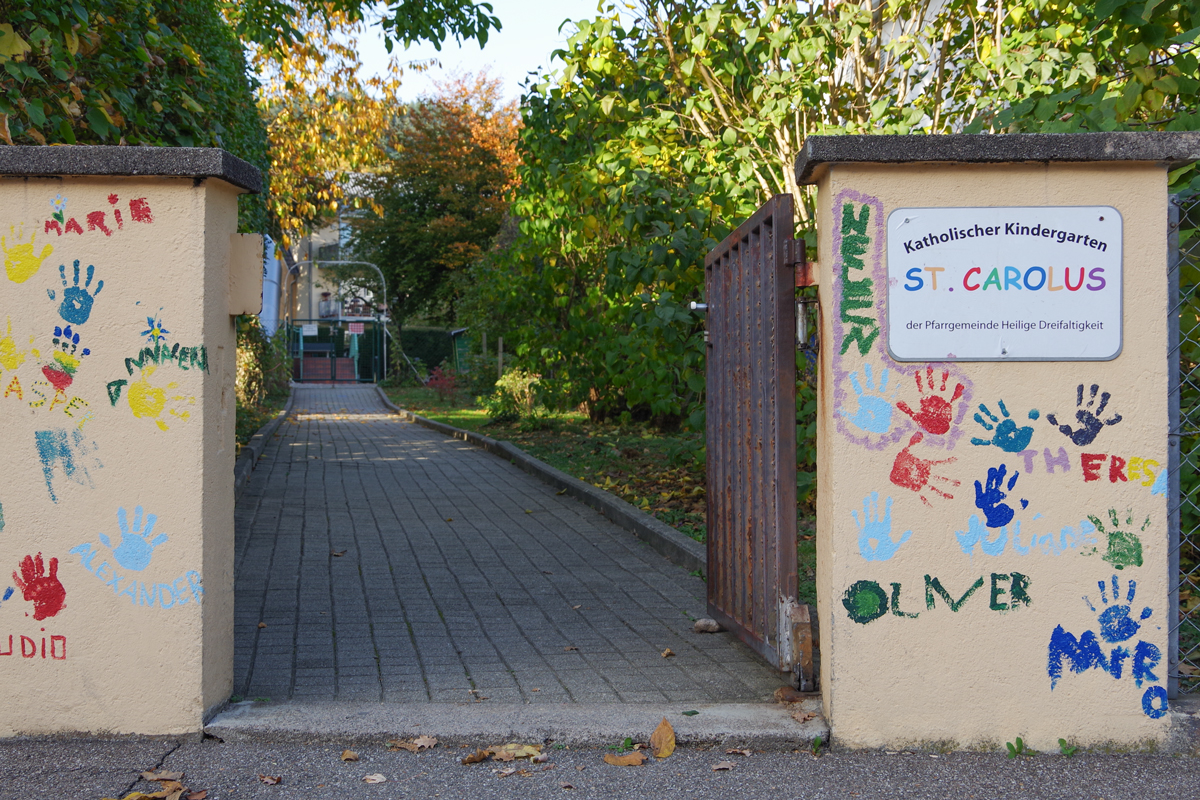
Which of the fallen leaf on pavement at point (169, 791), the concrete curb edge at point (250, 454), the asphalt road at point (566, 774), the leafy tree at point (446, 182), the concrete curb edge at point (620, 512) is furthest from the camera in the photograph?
the leafy tree at point (446, 182)

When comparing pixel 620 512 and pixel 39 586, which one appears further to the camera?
pixel 620 512

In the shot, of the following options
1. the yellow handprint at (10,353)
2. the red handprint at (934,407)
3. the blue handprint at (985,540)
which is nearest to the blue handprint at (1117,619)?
the blue handprint at (985,540)

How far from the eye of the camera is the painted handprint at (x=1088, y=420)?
145 inches

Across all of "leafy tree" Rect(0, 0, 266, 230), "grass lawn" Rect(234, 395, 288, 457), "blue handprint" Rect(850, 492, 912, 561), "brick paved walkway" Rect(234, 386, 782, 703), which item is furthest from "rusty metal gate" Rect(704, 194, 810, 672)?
"grass lawn" Rect(234, 395, 288, 457)

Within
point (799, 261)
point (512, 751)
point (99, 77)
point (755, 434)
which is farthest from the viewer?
point (99, 77)

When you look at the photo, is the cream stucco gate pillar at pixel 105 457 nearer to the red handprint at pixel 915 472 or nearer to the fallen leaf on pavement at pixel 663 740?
the fallen leaf on pavement at pixel 663 740

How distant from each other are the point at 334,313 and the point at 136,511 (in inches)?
2679

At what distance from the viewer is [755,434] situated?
4.44m

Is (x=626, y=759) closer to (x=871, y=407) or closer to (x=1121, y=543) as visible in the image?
(x=871, y=407)

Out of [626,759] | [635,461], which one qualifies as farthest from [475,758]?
[635,461]

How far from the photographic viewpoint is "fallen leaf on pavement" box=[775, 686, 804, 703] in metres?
4.05

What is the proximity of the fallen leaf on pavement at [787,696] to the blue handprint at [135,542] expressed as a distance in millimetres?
2463

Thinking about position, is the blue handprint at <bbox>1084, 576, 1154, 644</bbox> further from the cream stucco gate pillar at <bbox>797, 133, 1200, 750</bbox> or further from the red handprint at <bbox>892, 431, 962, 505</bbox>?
the red handprint at <bbox>892, 431, 962, 505</bbox>

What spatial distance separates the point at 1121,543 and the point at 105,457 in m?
3.75
